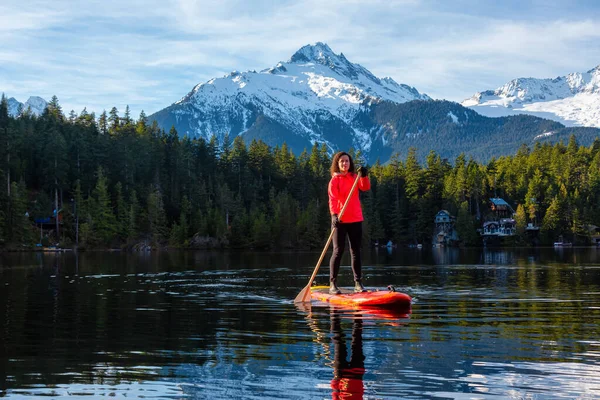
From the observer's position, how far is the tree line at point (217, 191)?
107 m

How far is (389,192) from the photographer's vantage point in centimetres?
14838

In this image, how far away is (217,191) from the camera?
130125mm

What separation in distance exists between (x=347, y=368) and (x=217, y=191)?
120891 mm

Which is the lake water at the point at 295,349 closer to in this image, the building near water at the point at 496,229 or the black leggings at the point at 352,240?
the black leggings at the point at 352,240

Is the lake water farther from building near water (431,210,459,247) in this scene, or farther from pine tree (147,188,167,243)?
building near water (431,210,459,247)

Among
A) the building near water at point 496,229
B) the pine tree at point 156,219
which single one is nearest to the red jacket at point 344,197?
the pine tree at point 156,219

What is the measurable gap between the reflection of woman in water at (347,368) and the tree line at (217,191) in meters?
86.0

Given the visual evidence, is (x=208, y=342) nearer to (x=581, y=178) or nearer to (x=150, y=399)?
(x=150, y=399)

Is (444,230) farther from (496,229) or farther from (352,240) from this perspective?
(352,240)

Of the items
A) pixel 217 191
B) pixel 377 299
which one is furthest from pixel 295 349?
pixel 217 191

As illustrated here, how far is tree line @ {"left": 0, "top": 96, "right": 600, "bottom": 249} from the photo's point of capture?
10744 cm

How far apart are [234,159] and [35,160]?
43.0 meters

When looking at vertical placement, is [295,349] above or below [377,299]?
below

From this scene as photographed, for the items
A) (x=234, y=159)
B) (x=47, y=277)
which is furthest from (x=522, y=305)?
(x=234, y=159)
